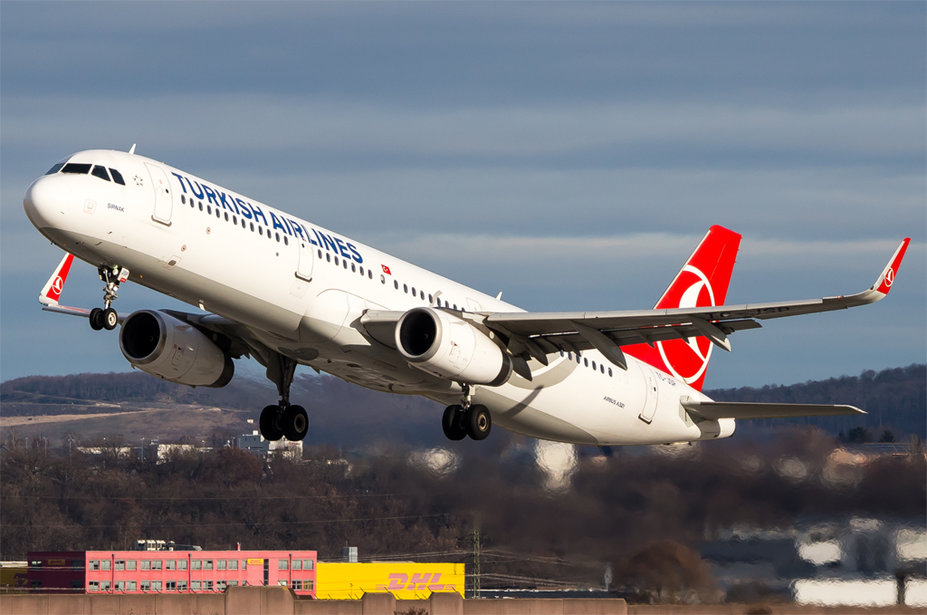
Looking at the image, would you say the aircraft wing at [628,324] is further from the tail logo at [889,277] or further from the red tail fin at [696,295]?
the red tail fin at [696,295]

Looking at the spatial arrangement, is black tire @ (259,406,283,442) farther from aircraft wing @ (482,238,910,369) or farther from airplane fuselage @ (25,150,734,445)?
aircraft wing @ (482,238,910,369)

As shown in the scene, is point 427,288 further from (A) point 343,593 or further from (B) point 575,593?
(A) point 343,593

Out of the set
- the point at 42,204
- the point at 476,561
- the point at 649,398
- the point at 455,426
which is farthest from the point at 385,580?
the point at 42,204

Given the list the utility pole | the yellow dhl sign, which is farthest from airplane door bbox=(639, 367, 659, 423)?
the yellow dhl sign

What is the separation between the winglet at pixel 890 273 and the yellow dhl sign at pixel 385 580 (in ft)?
86.4

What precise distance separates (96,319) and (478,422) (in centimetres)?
941

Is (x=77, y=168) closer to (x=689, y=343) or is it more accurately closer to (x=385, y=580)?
(x=689, y=343)

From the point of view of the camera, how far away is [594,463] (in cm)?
4284

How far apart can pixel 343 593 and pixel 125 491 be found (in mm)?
11177

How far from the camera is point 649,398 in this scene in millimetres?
40312

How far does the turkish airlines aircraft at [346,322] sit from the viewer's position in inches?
1186

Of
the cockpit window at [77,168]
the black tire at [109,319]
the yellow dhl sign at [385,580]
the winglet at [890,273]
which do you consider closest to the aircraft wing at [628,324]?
the winglet at [890,273]

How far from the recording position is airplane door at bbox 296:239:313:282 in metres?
32.3

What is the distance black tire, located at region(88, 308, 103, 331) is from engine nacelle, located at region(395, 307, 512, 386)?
641cm
